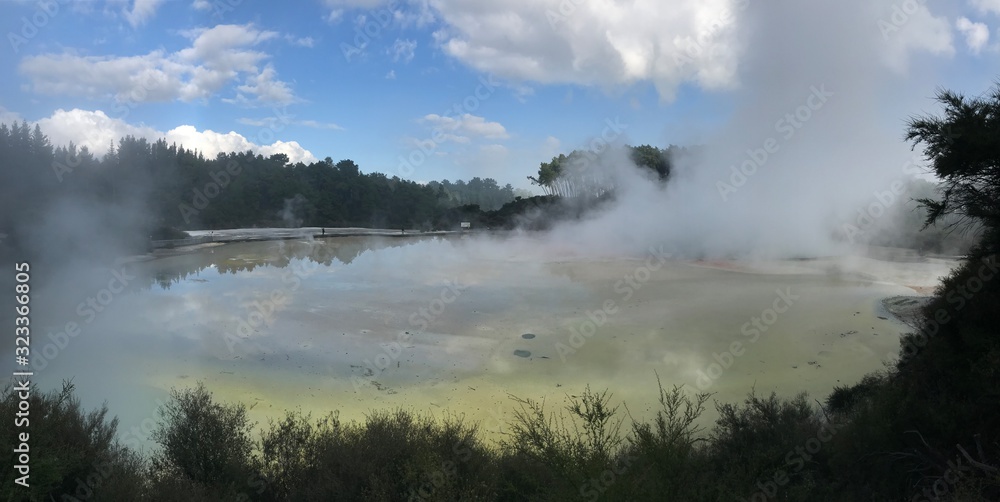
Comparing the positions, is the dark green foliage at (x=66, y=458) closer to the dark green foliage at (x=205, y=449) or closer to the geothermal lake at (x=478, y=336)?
the dark green foliage at (x=205, y=449)

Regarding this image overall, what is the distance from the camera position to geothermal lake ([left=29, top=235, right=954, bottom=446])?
32.3 ft

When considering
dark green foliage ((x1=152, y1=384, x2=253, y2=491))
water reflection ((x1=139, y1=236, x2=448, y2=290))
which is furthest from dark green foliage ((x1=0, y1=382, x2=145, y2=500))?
water reflection ((x1=139, y1=236, x2=448, y2=290))

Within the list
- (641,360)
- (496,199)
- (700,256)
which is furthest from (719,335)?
(496,199)

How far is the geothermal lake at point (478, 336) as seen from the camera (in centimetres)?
984

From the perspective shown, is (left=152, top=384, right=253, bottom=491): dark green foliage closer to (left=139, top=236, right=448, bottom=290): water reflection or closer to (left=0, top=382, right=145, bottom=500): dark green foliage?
(left=0, top=382, right=145, bottom=500): dark green foliage

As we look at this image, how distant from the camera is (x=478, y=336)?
42.5ft

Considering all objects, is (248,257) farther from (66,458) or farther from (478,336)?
(66,458)

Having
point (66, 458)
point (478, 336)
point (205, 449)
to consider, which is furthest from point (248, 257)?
point (66, 458)

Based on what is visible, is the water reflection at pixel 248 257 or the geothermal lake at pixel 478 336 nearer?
the geothermal lake at pixel 478 336

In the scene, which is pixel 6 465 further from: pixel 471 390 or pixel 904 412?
pixel 904 412

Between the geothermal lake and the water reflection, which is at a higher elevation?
the water reflection

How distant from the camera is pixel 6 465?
5160 mm

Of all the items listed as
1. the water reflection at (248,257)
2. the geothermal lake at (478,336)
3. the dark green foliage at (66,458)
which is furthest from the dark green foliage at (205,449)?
the water reflection at (248,257)

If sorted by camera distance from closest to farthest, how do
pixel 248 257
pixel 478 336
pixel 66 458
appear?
pixel 66 458
pixel 478 336
pixel 248 257
